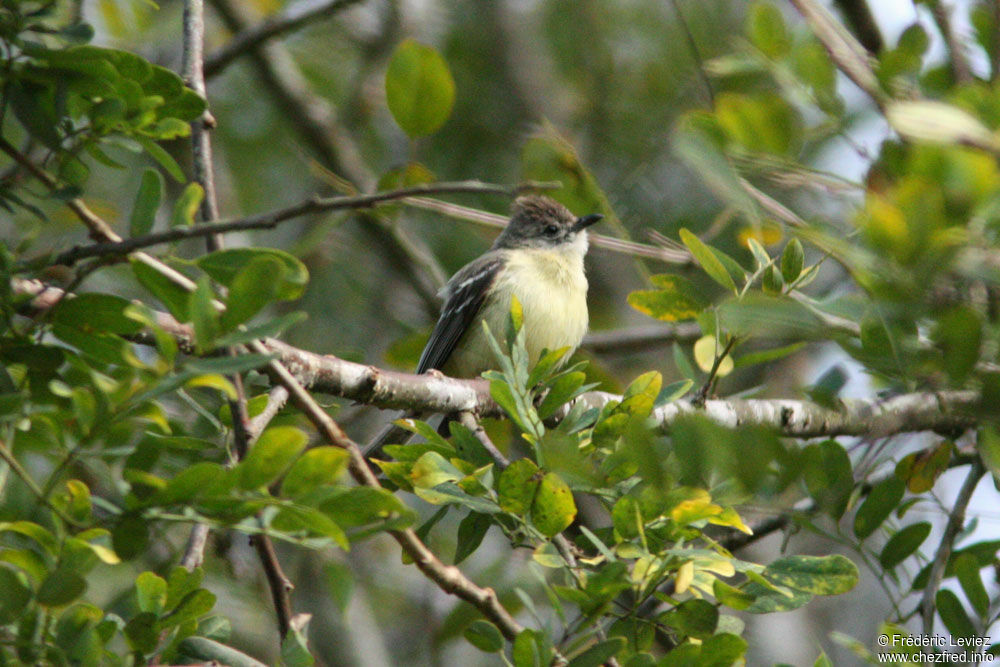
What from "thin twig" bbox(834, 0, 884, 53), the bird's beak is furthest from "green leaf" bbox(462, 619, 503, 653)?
"thin twig" bbox(834, 0, 884, 53)

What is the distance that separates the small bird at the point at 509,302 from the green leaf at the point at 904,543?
8.88 ft

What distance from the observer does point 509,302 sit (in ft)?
18.3

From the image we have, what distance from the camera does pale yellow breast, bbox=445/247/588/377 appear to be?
17.7 ft

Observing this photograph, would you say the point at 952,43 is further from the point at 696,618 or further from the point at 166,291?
the point at 166,291

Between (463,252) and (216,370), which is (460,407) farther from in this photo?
(463,252)

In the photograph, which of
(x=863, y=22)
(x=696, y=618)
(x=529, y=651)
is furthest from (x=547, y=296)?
(x=529, y=651)

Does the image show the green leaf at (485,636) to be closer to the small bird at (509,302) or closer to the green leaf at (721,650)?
the green leaf at (721,650)

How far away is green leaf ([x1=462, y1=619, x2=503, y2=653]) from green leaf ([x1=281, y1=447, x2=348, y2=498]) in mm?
795

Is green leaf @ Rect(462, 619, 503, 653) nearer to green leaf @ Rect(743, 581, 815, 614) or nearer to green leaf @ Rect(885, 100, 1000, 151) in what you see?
green leaf @ Rect(743, 581, 815, 614)

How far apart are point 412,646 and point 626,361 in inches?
136

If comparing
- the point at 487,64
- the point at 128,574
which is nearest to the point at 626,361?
the point at 487,64

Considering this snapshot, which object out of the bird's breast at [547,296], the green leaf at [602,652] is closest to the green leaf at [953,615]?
the green leaf at [602,652]

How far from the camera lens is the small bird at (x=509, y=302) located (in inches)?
214

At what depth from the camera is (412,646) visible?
898cm
